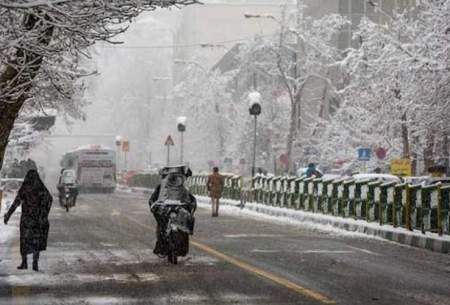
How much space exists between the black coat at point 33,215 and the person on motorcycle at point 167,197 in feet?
6.39

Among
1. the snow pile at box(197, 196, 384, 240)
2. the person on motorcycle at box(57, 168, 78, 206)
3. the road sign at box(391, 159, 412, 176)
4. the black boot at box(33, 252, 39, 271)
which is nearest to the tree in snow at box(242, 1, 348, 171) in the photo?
the snow pile at box(197, 196, 384, 240)

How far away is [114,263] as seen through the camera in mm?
14844

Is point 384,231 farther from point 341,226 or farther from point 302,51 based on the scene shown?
point 302,51

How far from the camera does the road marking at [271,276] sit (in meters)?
10.9

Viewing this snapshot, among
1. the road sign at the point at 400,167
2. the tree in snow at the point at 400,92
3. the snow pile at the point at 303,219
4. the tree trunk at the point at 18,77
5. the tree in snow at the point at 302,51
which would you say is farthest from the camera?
the tree in snow at the point at 302,51

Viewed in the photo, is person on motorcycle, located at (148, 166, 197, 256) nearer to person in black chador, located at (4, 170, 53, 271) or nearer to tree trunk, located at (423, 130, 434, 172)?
person in black chador, located at (4, 170, 53, 271)

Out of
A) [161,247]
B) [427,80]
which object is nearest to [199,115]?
[427,80]

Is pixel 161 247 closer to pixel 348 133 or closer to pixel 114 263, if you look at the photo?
pixel 114 263

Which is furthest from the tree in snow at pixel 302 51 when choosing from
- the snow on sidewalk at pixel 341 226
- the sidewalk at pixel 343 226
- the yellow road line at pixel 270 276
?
the yellow road line at pixel 270 276

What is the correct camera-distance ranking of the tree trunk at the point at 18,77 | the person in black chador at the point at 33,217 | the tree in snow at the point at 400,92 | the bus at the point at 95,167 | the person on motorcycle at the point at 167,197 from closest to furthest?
1. the tree trunk at the point at 18,77
2. the person in black chador at the point at 33,217
3. the person on motorcycle at the point at 167,197
4. the tree in snow at the point at 400,92
5. the bus at the point at 95,167

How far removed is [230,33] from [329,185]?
101882 millimetres

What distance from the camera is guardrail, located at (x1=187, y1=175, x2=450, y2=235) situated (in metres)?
20.4

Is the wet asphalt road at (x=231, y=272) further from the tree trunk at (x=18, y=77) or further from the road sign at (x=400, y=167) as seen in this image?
the road sign at (x=400, y=167)

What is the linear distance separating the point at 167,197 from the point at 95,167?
48381mm
